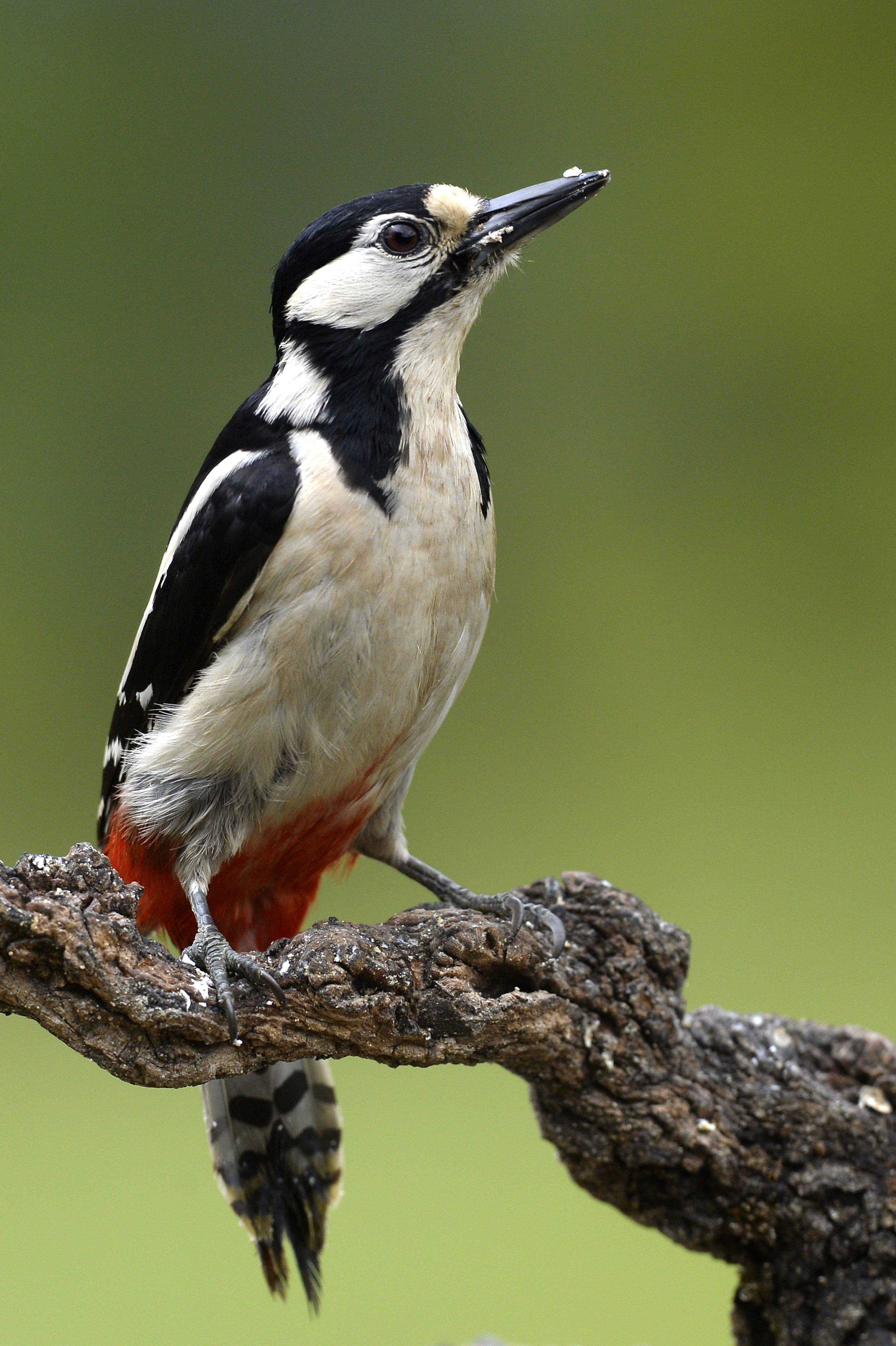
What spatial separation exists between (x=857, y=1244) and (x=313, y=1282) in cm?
62

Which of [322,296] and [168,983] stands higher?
[322,296]

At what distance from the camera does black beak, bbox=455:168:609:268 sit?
1.48m

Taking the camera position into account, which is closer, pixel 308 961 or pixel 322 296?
pixel 308 961

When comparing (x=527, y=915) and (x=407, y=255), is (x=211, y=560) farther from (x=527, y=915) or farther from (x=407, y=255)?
(x=527, y=915)

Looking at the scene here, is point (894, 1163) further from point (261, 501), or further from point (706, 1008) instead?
point (261, 501)

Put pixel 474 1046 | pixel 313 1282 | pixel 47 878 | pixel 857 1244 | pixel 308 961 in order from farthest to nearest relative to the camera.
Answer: pixel 313 1282, pixel 857 1244, pixel 474 1046, pixel 308 961, pixel 47 878

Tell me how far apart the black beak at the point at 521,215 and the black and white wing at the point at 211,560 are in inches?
11.4

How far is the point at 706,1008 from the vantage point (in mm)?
1591

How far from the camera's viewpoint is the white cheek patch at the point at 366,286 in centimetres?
146

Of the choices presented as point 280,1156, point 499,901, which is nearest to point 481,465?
point 499,901

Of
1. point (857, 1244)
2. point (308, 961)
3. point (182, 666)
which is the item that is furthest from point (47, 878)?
point (857, 1244)

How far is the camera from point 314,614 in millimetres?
1370

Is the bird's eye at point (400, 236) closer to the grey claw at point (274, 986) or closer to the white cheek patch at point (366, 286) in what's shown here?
the white cheek patch at point (366, 286)

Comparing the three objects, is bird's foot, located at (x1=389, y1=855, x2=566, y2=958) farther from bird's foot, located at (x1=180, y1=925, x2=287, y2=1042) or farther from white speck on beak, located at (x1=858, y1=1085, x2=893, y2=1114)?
white speck on beak, located at (x1=858, y1=1085, x2=893, y2=1114)
